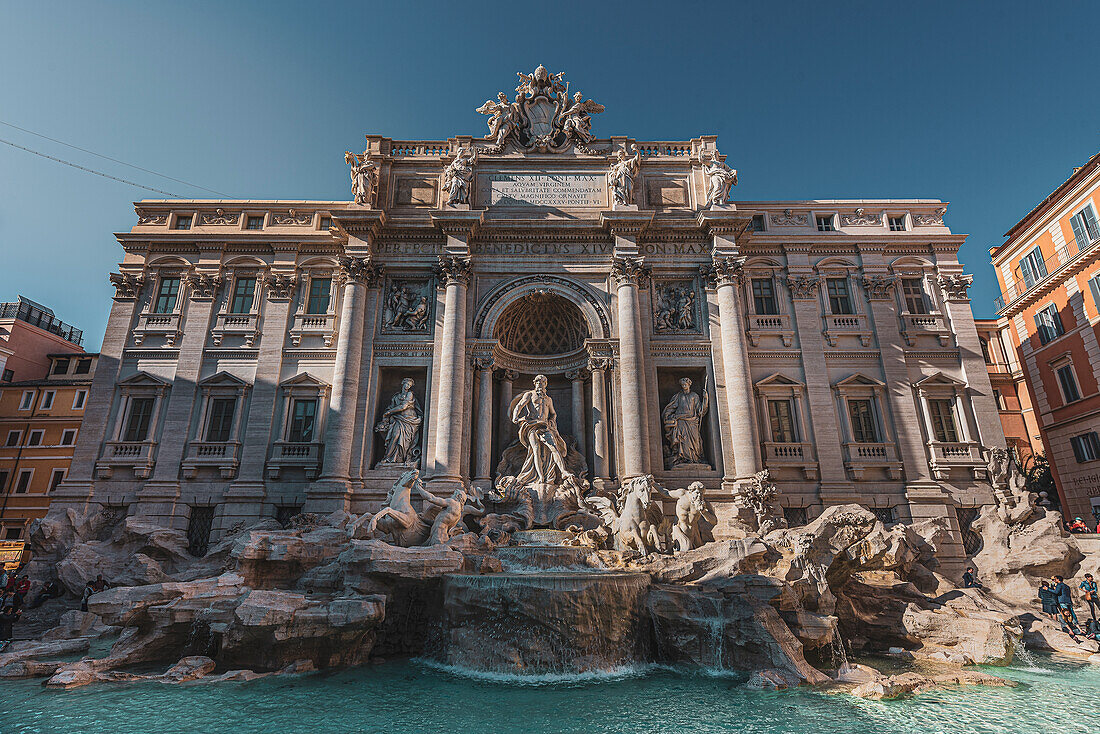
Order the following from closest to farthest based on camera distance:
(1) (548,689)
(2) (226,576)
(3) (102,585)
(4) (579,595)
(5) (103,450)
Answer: (1) (548,689), (4) (579,595), (2) (226,576), (3) (102,585), (5) (103,450)

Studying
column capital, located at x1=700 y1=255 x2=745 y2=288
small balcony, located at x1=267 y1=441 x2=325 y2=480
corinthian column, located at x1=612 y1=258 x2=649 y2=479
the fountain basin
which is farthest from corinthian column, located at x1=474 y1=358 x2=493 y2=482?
column capital, located at x1=700 y1=255 x2=745 y2=288

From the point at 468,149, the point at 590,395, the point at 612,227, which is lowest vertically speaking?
the point at 590,395

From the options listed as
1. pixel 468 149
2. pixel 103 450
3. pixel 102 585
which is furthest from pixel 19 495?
pixel 468 149

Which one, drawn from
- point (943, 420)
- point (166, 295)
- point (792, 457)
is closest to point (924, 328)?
point (943, 420)

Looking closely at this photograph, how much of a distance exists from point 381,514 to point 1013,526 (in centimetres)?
1976

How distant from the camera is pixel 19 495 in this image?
29.3 meters

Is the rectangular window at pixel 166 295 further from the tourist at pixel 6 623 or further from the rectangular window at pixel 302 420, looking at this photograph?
the tourist at pixel 6 623

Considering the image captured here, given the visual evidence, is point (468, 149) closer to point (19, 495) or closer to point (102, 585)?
point (102, 585)

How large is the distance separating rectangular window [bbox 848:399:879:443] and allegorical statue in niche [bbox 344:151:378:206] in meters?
20.2

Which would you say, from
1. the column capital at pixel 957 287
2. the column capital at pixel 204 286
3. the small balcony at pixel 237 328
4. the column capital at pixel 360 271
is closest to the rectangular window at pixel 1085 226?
the column capital at pixel 957 287

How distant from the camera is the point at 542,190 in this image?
22.4m

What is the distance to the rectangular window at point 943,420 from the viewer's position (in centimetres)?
2055

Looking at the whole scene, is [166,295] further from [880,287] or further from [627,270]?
[880,287]

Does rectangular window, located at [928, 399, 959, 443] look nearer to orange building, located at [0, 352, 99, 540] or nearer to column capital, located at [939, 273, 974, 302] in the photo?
column capital, located at [939, 273, 974, 302]
